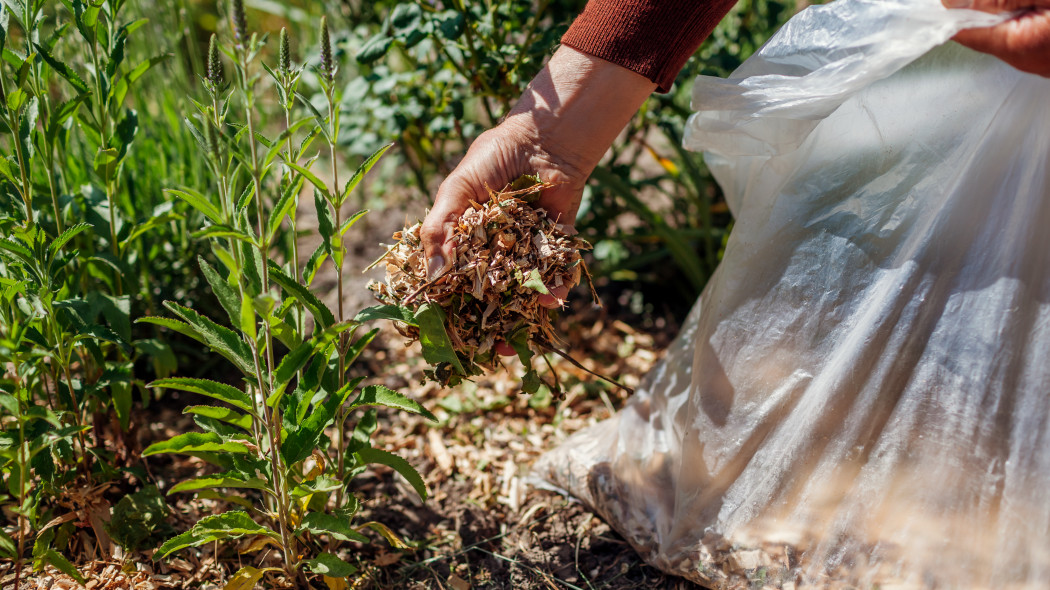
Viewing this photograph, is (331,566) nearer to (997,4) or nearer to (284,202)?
(284,202)

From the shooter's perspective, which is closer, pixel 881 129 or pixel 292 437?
pixel 292 437

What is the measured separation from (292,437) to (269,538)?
291 mm

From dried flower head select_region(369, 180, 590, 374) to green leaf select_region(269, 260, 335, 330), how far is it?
0.15 meters

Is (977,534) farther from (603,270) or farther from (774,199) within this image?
(603,270)

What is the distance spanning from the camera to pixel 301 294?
108 centimetres

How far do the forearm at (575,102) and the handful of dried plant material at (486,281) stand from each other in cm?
11

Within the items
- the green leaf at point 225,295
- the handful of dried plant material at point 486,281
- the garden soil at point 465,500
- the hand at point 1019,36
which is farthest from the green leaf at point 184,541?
the hand at point 1019,36

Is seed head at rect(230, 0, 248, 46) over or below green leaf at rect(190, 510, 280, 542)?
over

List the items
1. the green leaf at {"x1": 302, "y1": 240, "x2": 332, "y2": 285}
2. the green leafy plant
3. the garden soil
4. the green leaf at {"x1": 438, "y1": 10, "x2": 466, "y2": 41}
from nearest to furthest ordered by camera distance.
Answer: the green leafy plant
the green leaf at {"x1": 302, "y1": 240, "x2": 332, "y2": 285}
the garden soil
the green leaf at {"x1": 438, "y1": 10, "x2": 466, "y2": 41}

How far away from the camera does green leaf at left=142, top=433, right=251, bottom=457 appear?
1102 millimetres

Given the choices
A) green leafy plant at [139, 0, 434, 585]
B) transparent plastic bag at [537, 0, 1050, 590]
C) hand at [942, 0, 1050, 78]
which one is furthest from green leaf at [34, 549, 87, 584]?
hand at [942, 0, 1050, 78]

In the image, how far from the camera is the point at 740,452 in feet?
4.53

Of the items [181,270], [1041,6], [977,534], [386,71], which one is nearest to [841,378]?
[977,534]

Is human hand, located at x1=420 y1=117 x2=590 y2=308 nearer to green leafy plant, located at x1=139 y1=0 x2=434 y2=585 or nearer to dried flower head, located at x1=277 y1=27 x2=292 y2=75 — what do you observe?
green leafy plant, located at x1=139 y1=0 x2=434 y2=585
